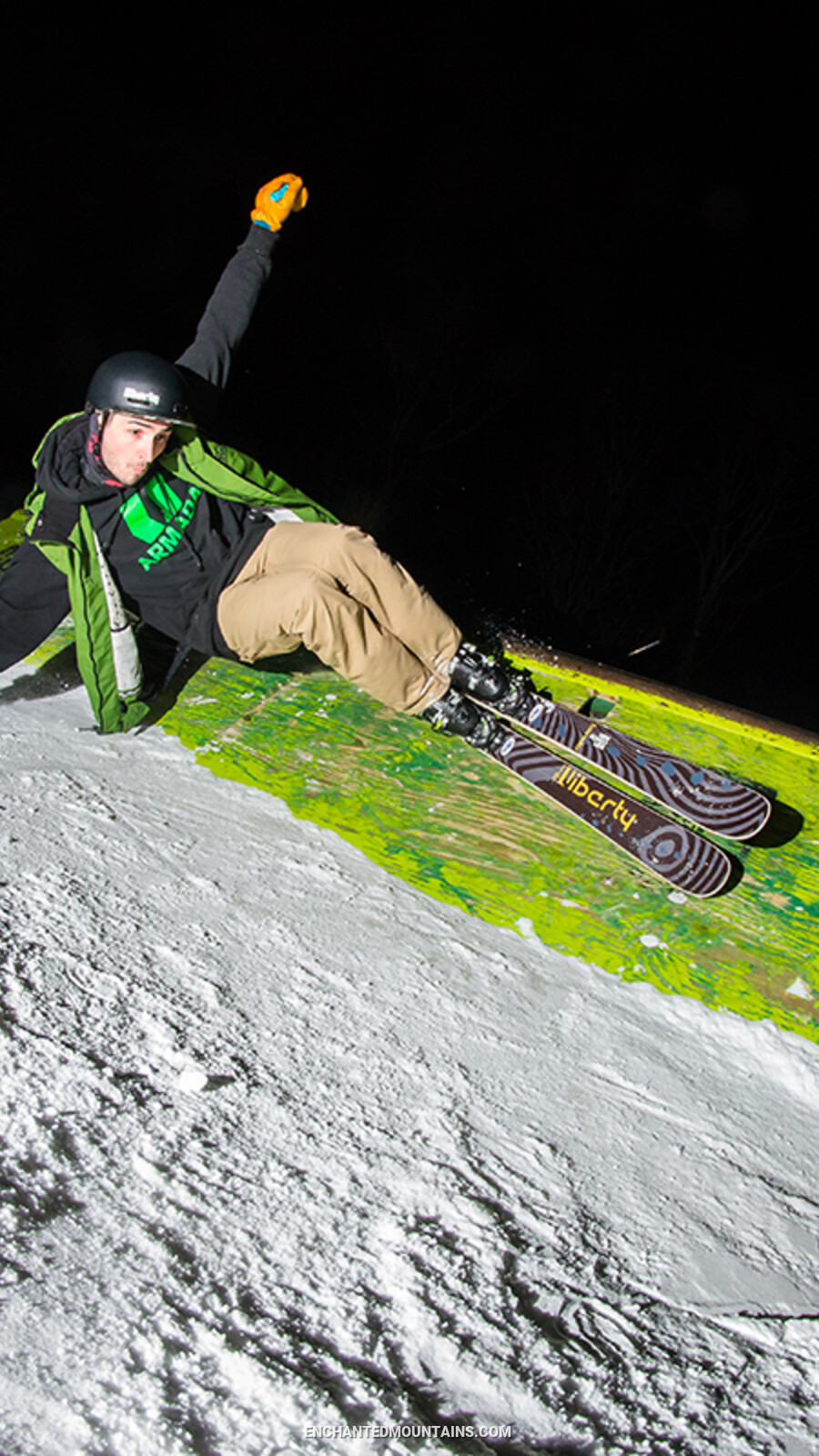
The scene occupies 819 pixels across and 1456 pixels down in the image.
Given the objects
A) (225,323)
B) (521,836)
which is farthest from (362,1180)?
(225,323)

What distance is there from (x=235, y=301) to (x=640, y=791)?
5.57ft

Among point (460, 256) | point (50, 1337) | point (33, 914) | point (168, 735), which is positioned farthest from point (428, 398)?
point (50, 1337)

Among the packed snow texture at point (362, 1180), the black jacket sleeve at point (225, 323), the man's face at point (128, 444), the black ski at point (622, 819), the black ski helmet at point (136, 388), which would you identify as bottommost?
the packed snow texture at point (362, 1180)

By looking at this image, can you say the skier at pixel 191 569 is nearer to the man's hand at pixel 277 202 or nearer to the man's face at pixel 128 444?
the man's face at pixel 128 444

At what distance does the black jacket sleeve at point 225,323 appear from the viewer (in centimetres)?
240

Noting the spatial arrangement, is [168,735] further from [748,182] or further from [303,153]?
[748,182]

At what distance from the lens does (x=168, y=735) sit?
226 centimetres

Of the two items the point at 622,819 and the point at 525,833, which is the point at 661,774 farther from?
the point at 525,833

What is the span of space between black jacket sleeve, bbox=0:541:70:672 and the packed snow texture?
1.77 ft

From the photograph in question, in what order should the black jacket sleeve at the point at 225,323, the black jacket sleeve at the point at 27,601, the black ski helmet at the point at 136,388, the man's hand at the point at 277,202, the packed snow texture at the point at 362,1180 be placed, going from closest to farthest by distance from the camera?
the packed snow texture at the point at 362,1180, the black ski helmet at the point at 136,388, the black jacket sleeve at the point at 27,601, the black jacket sleeve at the point at 225,323, the man's hand at the point at 277,202

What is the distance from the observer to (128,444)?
6.44ft

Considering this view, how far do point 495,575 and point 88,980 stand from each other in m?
9.61

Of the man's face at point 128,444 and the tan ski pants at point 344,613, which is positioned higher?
the man's face at point 128,444

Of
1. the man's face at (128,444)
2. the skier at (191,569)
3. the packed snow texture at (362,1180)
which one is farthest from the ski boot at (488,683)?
the man's face at (128,444)
